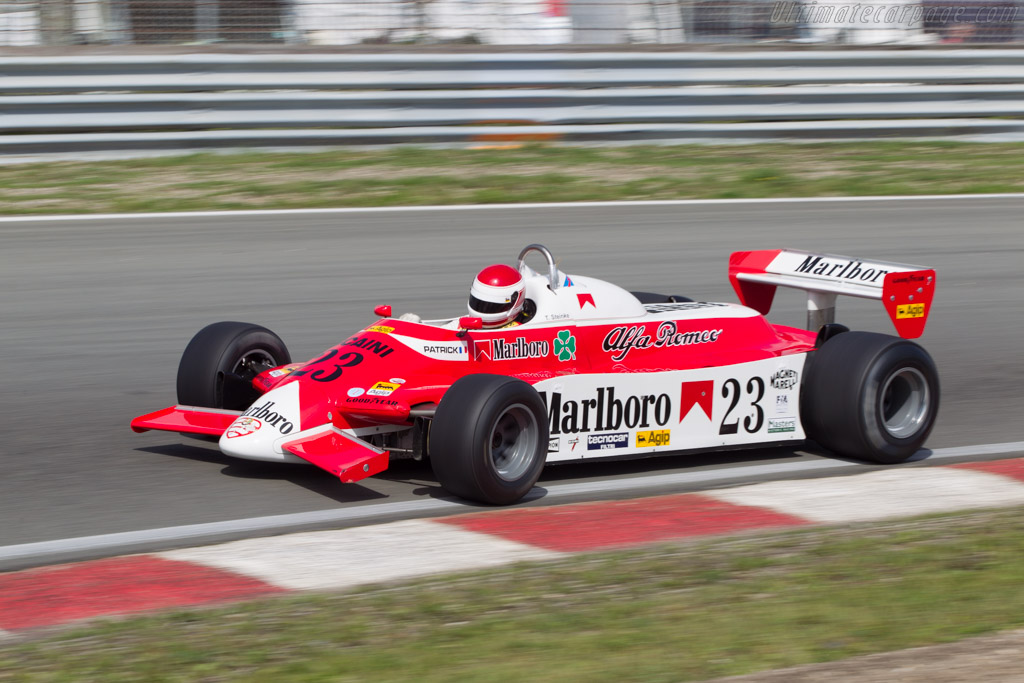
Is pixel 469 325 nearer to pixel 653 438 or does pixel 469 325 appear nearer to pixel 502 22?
pixel 653 438

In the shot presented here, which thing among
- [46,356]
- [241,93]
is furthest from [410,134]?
[46,356]

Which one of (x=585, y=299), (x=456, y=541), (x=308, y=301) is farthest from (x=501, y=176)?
(x=456, y=541)

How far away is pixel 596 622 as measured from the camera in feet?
14.2

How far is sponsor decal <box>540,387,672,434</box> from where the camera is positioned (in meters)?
6.19

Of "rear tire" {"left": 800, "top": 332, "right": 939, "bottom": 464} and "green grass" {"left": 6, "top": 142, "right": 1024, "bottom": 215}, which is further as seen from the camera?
"green grass" {"left": 6, "top": 142, "right": 1024, "bottom": 215}

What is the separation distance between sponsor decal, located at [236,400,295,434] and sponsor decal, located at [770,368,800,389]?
7.96ft

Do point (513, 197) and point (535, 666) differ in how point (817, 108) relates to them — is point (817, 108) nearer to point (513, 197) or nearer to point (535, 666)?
point (513, 197)

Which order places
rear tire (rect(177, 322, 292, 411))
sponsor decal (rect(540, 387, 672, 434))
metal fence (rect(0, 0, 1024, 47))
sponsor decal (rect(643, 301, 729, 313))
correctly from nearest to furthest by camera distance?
sponsor decal (rect(540, 387, 672, 434)) < rear tire (rect(177, 322, 292, 411)) < sponsor decal (rect(643, 301, 729, 313)) < metal fence (rect(0, 0, 1024, 47))

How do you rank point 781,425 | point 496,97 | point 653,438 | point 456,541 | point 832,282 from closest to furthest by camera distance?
1. point 456,541
2. point 653,438
3. point 781,425
4. point 832,282
5. point 496,97

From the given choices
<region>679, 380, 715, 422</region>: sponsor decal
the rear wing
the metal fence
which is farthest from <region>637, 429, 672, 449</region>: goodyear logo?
the metal fence

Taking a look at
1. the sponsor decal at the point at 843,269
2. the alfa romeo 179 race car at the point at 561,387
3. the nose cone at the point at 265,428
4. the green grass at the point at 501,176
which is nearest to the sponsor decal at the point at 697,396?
the alfa romeo 179 race car at the point at 561,387

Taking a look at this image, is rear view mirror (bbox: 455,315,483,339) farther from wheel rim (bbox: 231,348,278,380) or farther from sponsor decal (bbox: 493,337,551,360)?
wheel rim (bbox: 231,348,278,380)

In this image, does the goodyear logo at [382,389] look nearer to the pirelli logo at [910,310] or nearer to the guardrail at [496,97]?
the pirelli logo at [910,310]

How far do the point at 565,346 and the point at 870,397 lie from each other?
1520mm
